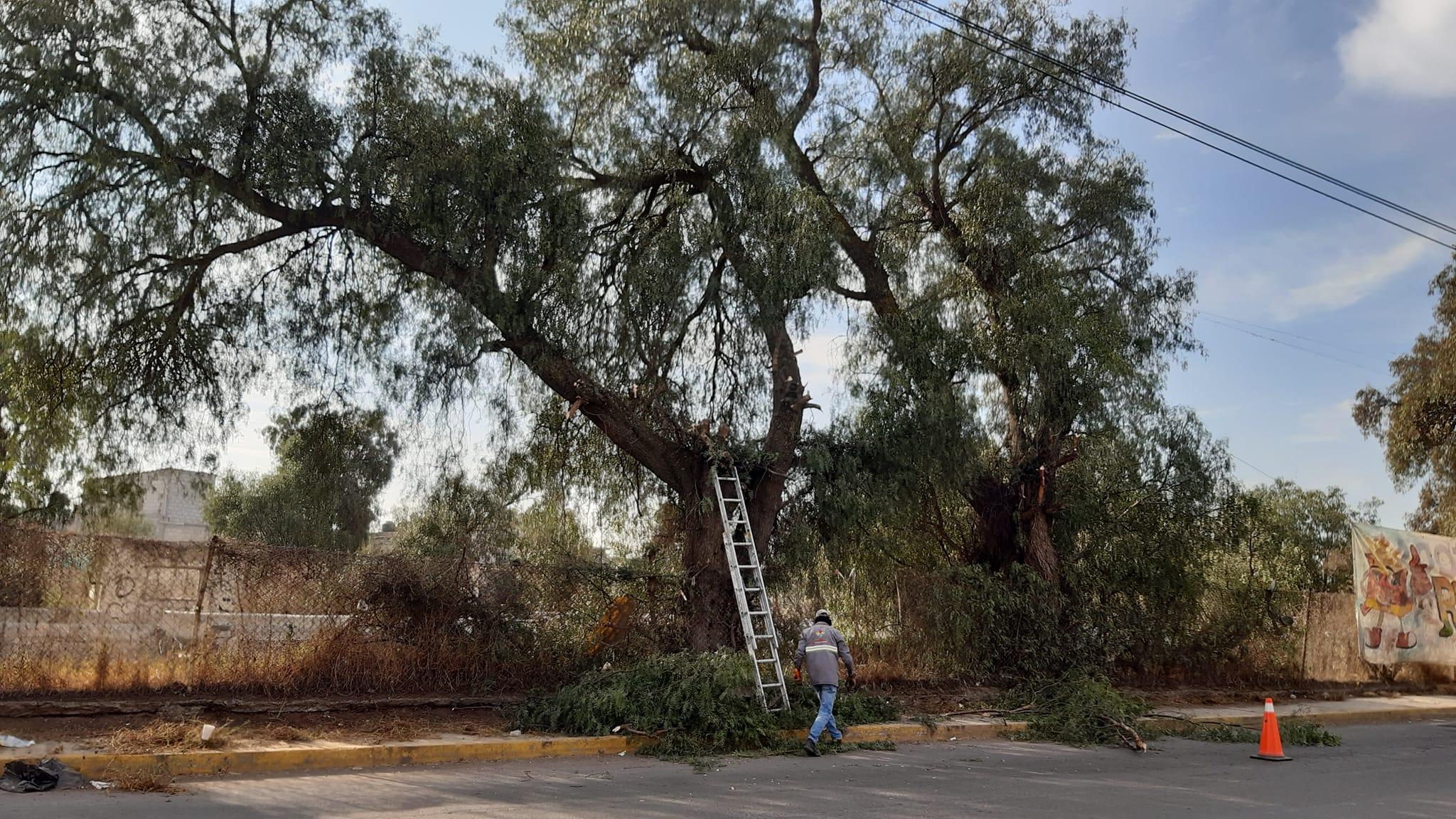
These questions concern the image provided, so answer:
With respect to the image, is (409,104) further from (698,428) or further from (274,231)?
(698,428)

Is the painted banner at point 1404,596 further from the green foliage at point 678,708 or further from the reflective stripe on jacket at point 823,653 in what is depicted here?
the green foliage at point 678,708

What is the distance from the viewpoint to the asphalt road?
24.6 feet

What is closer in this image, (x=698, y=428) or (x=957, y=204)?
(x=698, y=428)

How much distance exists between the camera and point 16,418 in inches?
488

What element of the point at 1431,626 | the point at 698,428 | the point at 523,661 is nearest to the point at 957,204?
the point at 698,428

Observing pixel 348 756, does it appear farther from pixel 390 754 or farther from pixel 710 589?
pixel 710 589

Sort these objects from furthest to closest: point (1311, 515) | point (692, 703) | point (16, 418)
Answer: point (1311, 515), point (16, 418), point (692, 703)

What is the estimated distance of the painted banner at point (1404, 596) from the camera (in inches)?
781

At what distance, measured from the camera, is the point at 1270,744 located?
1168 centimetres

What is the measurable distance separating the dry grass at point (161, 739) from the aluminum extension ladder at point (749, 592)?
5639 mm

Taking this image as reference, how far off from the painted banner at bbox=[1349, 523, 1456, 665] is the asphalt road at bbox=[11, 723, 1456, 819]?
927cm

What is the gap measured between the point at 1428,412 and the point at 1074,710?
17.9 meters

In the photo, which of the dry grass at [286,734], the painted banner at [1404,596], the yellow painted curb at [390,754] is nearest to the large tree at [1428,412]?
the painted banner at [1404,596]

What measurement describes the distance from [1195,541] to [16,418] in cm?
1802
